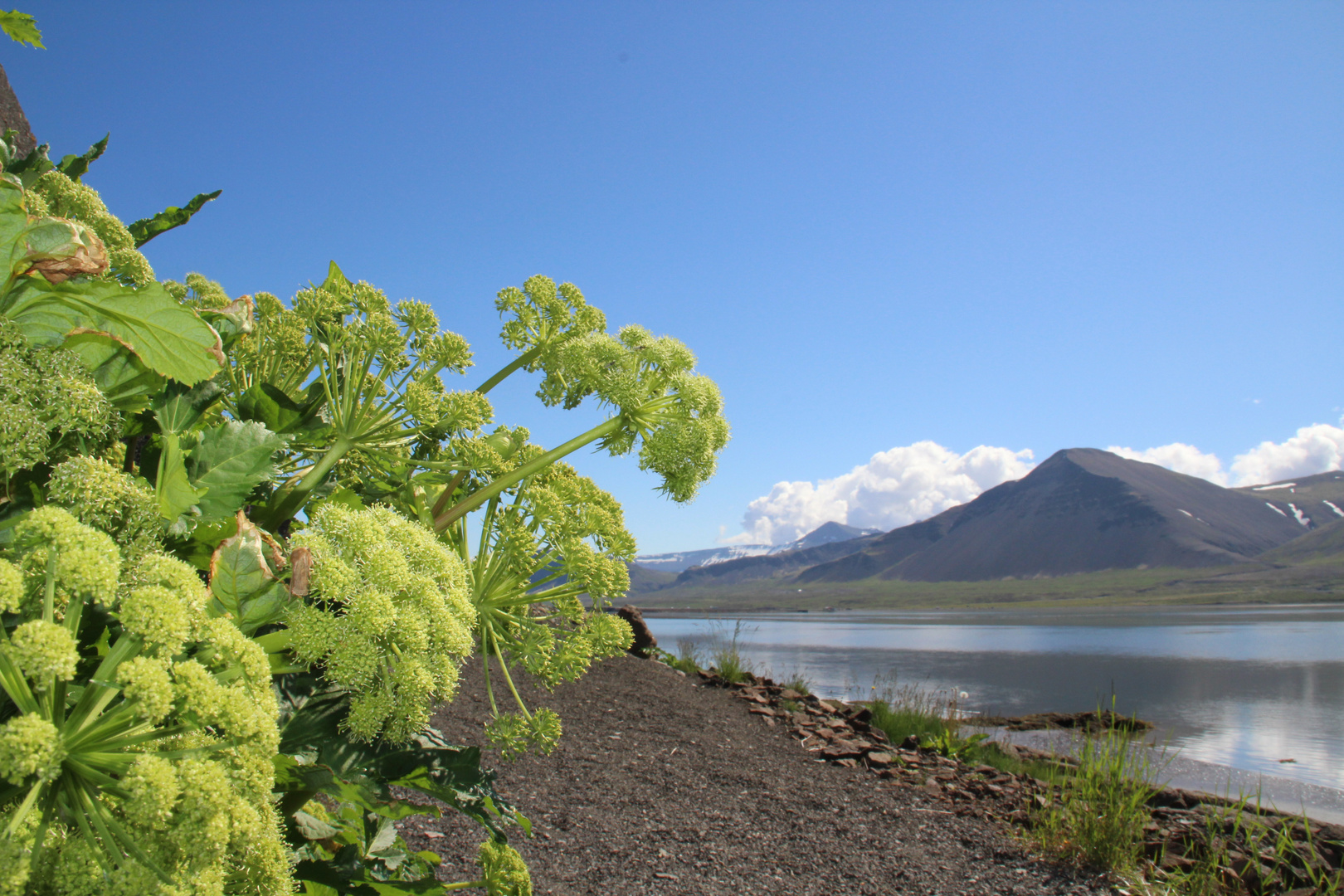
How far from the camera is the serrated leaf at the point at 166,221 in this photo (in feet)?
5.30

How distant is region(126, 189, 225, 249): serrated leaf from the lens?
5.30 ft

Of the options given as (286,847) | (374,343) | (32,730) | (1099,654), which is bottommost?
(1099,654)

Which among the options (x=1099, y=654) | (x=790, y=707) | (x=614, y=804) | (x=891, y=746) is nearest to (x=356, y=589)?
(x=614, y=804)

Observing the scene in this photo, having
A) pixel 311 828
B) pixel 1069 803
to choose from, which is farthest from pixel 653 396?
pixel 1069 803

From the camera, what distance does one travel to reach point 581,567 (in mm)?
1787

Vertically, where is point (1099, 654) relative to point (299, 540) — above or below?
below

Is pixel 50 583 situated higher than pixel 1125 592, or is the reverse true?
pixel 50 583

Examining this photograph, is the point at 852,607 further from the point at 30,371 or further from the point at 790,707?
the point at 30,371

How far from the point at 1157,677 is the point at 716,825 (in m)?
21.9

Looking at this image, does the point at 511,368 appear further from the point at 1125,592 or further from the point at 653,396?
the point at 1125,592

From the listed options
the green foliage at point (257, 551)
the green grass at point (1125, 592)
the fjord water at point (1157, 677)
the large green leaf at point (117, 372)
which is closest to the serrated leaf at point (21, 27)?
the green foliage at point (257, 551)

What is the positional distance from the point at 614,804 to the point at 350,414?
5.98 m

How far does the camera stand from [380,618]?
3.62 ft

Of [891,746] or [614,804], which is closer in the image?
[614,804]
